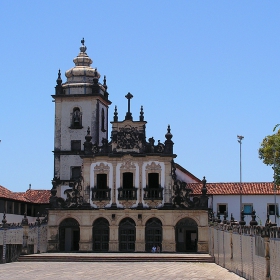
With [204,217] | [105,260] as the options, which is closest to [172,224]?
[204,217]

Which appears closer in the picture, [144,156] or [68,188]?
[144,156]

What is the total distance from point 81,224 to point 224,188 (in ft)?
47.8

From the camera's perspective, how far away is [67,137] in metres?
62.0

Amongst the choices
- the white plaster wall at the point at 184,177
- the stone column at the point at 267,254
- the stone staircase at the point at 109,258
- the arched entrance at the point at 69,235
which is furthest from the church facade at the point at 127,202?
the stone column at the point at 267,254

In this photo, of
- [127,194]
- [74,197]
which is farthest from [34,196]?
[127,194]

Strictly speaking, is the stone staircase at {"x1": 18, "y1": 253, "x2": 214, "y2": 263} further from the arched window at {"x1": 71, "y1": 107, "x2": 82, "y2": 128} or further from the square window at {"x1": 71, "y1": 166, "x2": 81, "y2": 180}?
the arched window at {"x1": 71, "y1": 107, "x2": 82, "y2": 128}

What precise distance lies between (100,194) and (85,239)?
385 centimetres

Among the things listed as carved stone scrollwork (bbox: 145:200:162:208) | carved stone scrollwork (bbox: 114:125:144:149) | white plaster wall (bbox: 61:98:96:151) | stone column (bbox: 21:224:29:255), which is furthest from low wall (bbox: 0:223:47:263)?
white plaster wall (bbox: 61:98:96:151)

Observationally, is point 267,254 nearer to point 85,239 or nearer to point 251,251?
point 251,251

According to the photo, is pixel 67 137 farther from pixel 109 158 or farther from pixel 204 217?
pixel 204 217

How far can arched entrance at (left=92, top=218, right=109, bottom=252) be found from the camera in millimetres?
55438

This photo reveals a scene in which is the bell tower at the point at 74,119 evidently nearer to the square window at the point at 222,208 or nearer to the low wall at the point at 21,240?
the low wall at the point at 21,240

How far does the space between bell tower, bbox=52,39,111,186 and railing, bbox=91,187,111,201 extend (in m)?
5.03

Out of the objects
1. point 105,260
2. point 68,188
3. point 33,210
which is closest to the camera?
point 105,260
